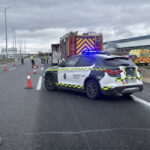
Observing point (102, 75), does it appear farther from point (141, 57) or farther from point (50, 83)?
point (141, 57)

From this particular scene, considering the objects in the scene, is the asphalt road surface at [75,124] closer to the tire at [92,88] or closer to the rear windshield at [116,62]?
the tire at [92,88]

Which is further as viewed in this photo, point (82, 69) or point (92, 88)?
point (82, 69)

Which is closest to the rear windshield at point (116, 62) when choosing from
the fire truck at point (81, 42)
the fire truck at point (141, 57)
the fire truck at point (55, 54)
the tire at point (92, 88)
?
the tire at point (92, 88)

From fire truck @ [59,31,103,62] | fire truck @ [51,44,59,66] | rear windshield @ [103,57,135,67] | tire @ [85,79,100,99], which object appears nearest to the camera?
rear windshield @ [103,57,135,67]

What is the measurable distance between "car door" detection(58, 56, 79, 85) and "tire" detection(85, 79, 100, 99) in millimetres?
878

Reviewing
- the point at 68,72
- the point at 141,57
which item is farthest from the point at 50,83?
the point at 141,57

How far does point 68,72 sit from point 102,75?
1943 mm

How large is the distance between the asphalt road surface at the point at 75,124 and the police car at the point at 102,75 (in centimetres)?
42

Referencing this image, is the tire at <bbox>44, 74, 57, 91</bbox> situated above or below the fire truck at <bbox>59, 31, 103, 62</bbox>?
below

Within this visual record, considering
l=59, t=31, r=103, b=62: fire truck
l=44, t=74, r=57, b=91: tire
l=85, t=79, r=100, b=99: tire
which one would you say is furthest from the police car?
l=59, t=31, r=103, b=62: fire truck

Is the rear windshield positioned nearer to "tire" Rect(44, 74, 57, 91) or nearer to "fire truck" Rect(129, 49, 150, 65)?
"tire" Rect(44, 74, 57, 91)

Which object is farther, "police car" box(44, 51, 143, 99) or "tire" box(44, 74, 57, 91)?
"tire" box(44, 74, 57, 91)

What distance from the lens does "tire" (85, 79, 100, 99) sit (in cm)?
829

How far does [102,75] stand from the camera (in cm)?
810
